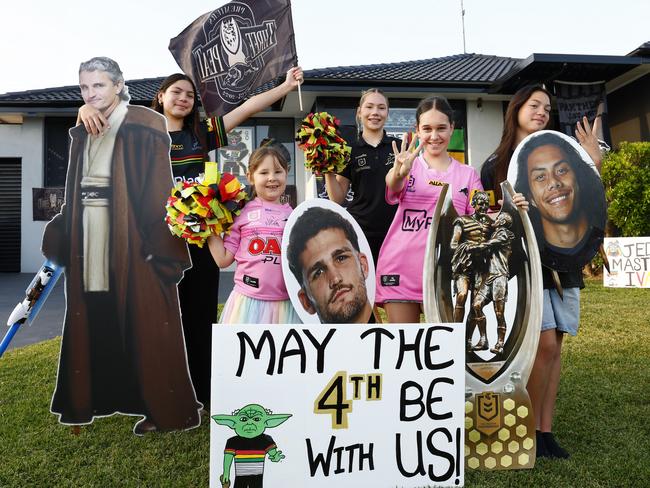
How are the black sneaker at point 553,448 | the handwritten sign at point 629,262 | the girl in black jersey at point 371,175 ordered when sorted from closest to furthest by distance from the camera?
the black sneaker at point 553,448, the girl in black jersey at point 371,175, the handwritten sign at point 629,262

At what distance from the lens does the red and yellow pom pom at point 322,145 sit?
2711 millimetres

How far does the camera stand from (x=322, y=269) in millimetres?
2424

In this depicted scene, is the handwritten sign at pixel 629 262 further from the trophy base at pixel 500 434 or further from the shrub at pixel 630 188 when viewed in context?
the trophy base at pixel 500 434

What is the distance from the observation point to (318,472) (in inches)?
81.7

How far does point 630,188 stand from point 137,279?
9328mm

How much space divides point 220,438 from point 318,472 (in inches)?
15.8

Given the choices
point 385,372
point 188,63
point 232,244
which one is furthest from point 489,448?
point 188,63

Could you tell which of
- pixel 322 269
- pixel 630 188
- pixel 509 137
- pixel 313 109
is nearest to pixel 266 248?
pixel 322 269

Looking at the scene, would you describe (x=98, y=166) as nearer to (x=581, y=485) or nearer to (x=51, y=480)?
(x=51, y=480)

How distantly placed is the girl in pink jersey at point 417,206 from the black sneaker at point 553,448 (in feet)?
2.78

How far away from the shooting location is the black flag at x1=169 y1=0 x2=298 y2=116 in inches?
124

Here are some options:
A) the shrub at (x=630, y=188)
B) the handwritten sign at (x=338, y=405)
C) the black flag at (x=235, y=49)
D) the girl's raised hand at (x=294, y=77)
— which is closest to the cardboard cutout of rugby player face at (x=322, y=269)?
the handwritten sign at (x=338, y=405)

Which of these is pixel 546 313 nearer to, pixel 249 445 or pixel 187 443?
pixel 249 445

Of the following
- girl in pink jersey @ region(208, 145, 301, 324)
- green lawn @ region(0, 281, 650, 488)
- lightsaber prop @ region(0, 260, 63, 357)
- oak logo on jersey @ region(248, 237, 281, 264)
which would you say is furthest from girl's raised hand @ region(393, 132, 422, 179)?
lightsaber prop @ region(0, 260, 63, 357)
